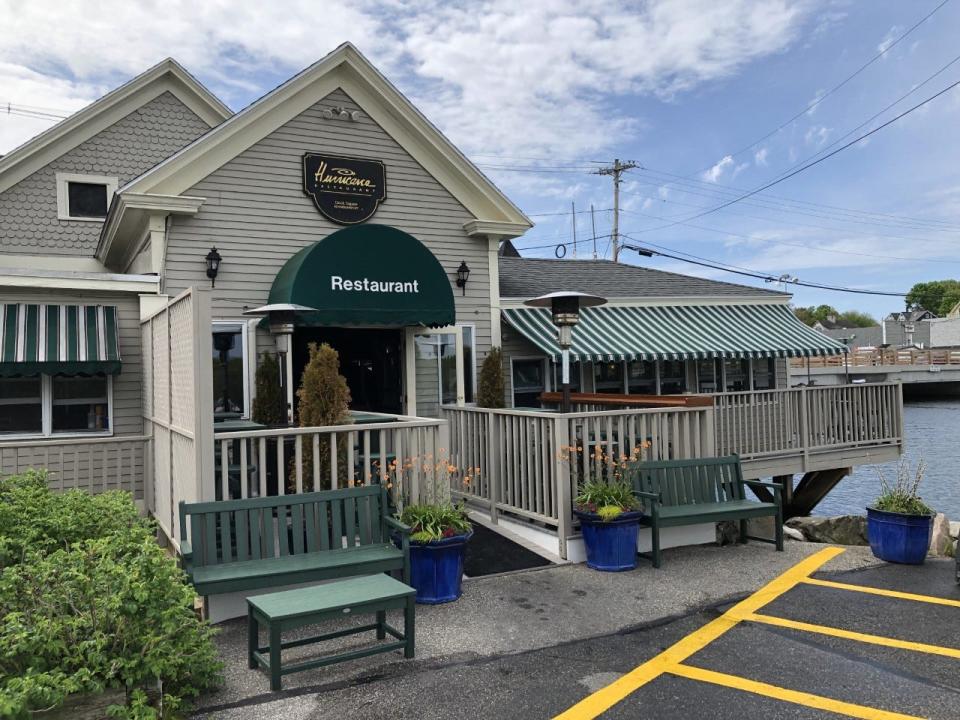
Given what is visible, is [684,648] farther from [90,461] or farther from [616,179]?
[616,179]

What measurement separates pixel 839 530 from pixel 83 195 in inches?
612

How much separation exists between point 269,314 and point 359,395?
11.0 feet

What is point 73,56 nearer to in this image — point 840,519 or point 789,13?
point 789,13

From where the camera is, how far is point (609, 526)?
22.8 feet

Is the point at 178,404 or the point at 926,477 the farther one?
the point at 926,477

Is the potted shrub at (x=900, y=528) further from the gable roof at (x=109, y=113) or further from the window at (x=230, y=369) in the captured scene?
the gable roof at (x=109, y=113)

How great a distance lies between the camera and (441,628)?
5.50 metres

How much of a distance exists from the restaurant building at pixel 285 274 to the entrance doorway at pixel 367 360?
4 centimetres

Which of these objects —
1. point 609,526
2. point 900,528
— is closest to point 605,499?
point 609,526

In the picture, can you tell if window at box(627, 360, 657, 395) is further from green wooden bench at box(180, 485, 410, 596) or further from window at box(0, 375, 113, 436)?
window at box(0, 375, 113, 436)

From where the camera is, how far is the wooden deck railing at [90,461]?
8.74 m

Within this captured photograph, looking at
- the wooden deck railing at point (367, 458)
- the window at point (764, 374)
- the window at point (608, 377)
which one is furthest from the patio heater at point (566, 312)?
the window at point (764, 374)

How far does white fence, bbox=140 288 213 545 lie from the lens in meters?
5.71

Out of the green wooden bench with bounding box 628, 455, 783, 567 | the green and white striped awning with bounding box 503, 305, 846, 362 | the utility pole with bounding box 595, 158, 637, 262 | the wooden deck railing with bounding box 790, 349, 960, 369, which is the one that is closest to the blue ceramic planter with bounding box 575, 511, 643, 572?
the green wooden bench with bounding box 628, 455, 783, 567
